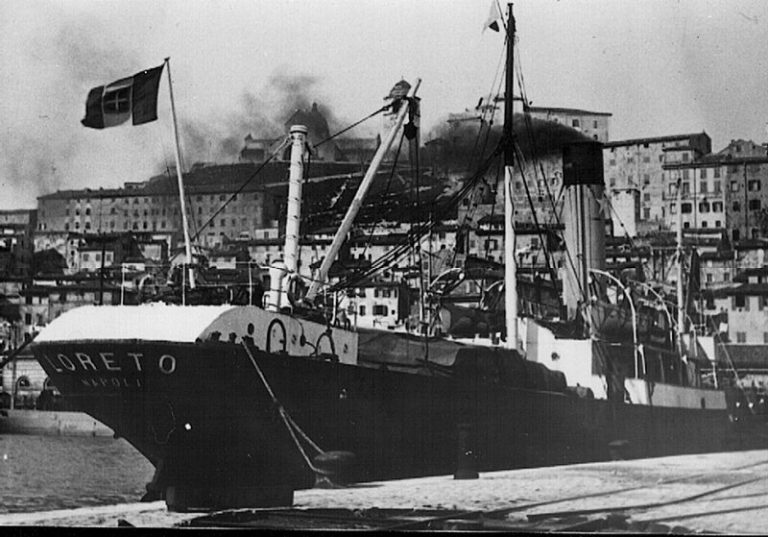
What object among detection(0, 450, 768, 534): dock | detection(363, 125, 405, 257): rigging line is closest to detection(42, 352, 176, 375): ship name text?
detection(0, 450, 768, 534): dock

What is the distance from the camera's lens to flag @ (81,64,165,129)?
11922mm

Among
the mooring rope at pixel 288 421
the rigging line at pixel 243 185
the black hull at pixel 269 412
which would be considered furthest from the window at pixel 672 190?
the mooring rope at pixel 288 421

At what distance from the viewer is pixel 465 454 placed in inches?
497

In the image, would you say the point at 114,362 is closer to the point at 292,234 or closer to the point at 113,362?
the point at 113,362

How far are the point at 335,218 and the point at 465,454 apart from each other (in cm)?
446

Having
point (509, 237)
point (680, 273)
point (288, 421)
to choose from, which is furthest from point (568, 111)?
point (680, 273)

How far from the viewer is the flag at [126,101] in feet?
39.1

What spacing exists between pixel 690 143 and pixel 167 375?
23.3 ft

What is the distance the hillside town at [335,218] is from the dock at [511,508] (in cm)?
332

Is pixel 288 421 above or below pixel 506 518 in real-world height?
above

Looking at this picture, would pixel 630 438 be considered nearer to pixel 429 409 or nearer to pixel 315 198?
pixel 429 409

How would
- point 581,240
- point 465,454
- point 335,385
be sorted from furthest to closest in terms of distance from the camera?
point 581,240
point 465,454
point 335,385

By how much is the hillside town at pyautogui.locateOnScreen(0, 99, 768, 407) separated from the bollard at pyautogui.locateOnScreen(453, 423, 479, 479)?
2360 mm

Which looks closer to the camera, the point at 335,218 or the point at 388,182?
the point at 335,218
